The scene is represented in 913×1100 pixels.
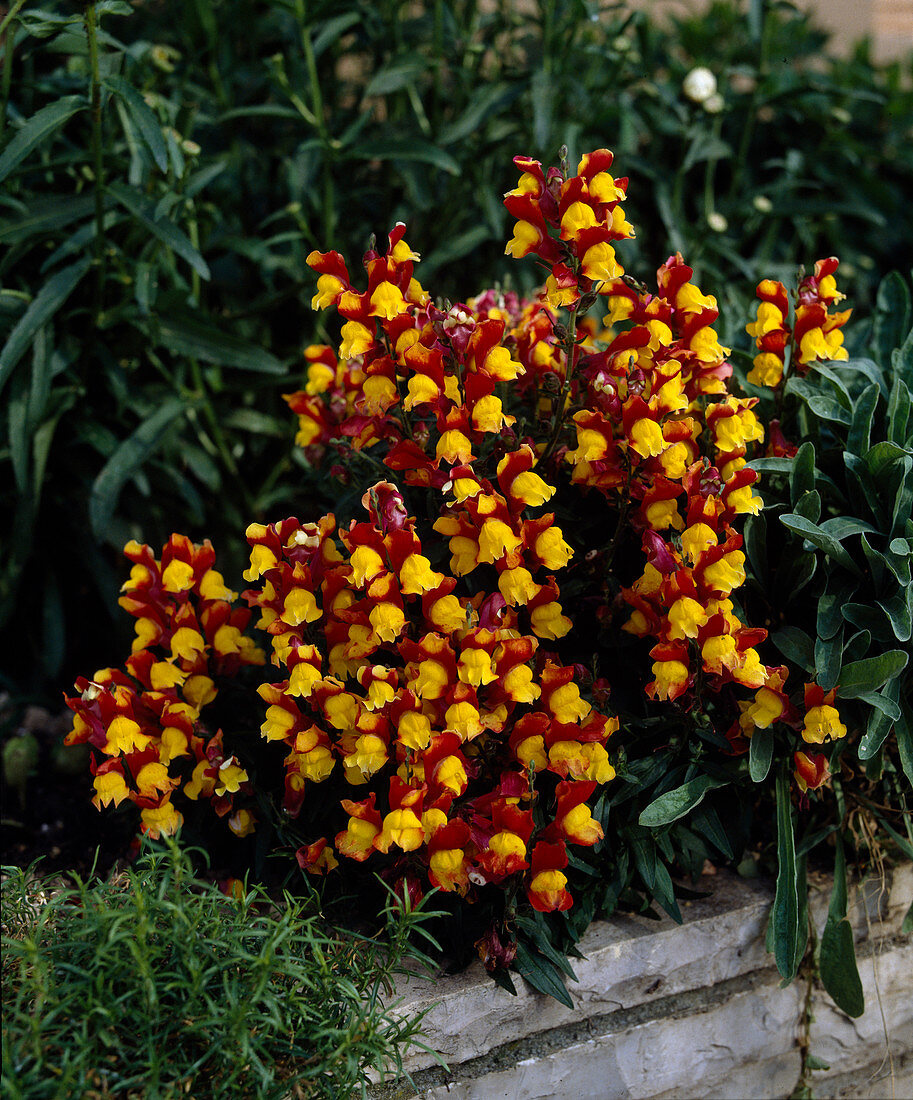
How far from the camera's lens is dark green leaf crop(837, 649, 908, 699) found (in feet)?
4.78

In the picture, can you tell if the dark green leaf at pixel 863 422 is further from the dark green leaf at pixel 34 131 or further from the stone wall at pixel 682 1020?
the dark green leaf at pixel 34 131

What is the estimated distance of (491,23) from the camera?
2.78 meters

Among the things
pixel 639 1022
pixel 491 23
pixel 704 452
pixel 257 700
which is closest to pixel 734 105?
pixel 491 23

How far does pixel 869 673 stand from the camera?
4.89 ft

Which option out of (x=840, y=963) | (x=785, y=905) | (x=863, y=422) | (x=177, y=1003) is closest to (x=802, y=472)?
(x=863, y=422)

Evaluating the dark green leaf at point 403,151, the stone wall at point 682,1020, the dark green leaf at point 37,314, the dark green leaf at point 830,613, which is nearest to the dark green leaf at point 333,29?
the dark green leaf at point 403,151

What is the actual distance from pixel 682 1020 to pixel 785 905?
287 millimetres

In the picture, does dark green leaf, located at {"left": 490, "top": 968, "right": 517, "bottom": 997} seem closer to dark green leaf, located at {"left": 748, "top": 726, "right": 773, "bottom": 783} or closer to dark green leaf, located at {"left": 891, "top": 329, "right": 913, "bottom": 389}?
dark green leaf, located at {"left": 748, "top": 726, "right": 773, "bottom": 783}

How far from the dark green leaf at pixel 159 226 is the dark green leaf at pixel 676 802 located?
1.27 meters

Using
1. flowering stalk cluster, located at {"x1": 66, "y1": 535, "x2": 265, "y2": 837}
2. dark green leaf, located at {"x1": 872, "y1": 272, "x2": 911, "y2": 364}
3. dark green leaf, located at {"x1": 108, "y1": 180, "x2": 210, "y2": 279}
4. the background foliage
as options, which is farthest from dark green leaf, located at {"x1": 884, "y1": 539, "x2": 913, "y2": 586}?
dark green leaf, located at {"x1": 108, "y1": 180, "x2": 210, "y2": 279}

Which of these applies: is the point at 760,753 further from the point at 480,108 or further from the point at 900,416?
the point at 480,108

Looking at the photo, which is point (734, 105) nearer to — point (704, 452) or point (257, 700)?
point (704, 452)

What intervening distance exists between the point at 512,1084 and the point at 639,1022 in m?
0.25

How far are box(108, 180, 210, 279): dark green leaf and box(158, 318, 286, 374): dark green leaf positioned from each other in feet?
0.85
